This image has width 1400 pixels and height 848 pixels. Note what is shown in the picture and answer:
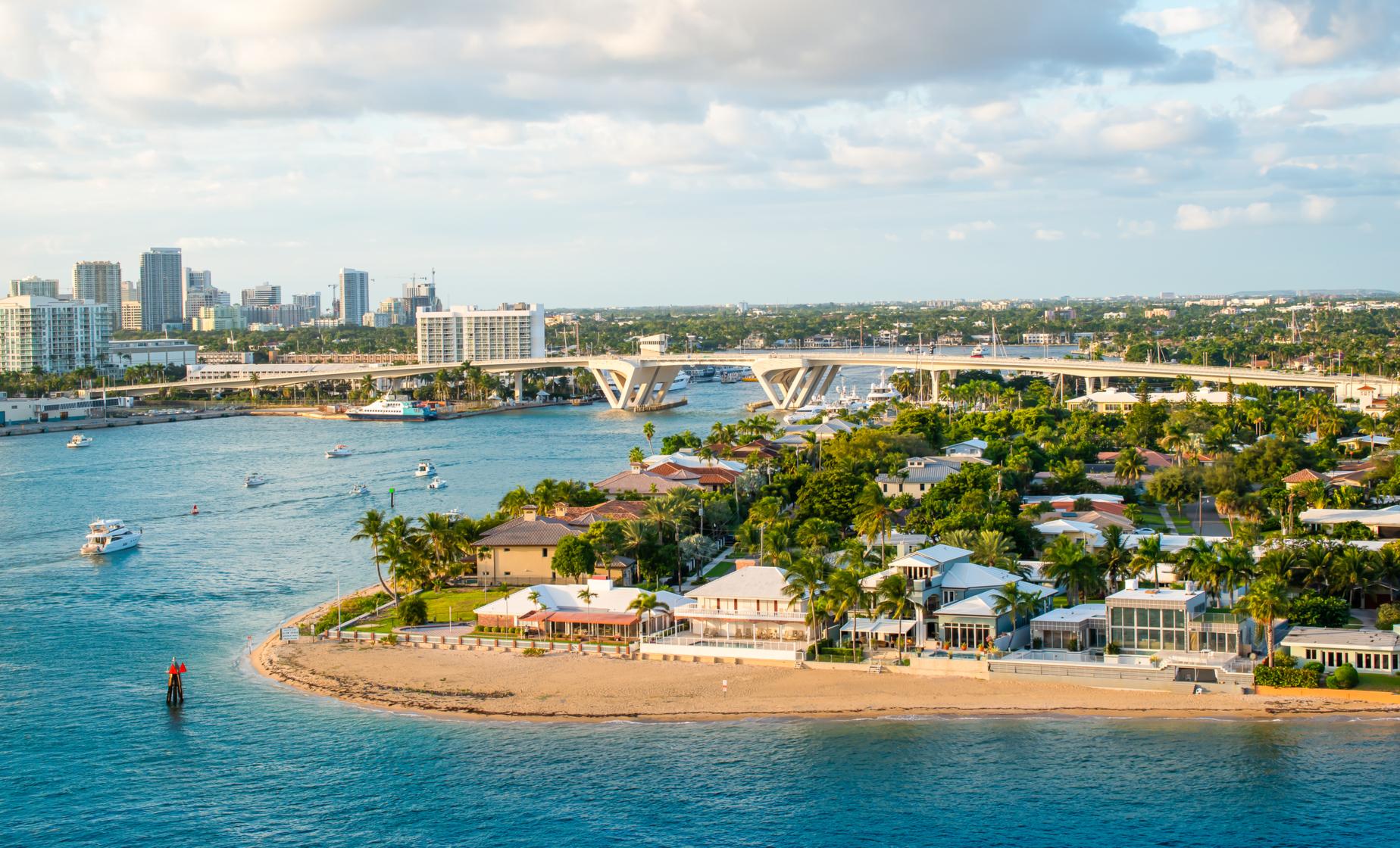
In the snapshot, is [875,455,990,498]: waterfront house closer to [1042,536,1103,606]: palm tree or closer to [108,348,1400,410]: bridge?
[1042,536,1103,606]: palm tree

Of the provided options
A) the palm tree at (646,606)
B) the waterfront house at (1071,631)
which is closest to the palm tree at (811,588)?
the palm tree at (646,606)

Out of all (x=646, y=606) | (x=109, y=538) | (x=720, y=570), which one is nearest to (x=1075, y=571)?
(x=646, y=606)

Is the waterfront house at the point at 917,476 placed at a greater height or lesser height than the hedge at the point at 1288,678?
greater

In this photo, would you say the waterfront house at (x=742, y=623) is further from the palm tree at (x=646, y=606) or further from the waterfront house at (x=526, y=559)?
the waterfront house at (x=526, y=559)

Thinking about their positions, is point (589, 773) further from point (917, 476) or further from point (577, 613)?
point (917, 476)

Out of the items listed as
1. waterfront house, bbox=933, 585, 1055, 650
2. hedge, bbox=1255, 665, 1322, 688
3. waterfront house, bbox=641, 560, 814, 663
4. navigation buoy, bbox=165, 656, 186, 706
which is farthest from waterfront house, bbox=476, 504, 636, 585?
hedge, bbox=1255, 665, 1322, 688

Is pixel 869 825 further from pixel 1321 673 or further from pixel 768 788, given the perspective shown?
pixel 1321 673
